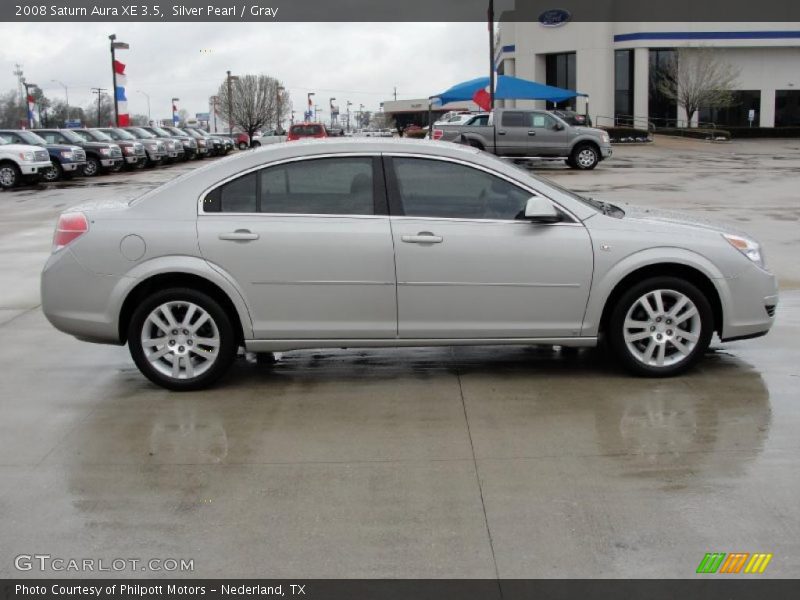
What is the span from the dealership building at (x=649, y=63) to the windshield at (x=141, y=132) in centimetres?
2749

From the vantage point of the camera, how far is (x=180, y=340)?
6.16 meters

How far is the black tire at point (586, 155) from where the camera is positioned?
96.2ft

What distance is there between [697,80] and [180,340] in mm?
53688

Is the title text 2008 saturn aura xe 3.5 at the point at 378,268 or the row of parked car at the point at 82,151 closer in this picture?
the title text 2008 saturn aura xe 3.5 at the point at 378,268

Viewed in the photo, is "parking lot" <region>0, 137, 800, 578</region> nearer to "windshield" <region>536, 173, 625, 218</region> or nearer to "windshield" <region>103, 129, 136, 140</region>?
"windshield" <region>536, 173, 625, 218</region>

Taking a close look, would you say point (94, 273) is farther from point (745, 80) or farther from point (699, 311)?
point (745, 80)

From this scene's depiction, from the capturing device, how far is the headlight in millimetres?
6324

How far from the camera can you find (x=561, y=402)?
19.4ft

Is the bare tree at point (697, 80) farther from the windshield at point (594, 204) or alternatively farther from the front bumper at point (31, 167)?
the windshield at point (594, 204)

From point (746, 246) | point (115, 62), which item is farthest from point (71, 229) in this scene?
point (115, 62)

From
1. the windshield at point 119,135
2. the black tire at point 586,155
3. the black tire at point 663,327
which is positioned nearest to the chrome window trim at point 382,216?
the black tire at point 663,327

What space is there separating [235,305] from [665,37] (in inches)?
2200

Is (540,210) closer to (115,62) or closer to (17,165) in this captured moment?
(17,165)
